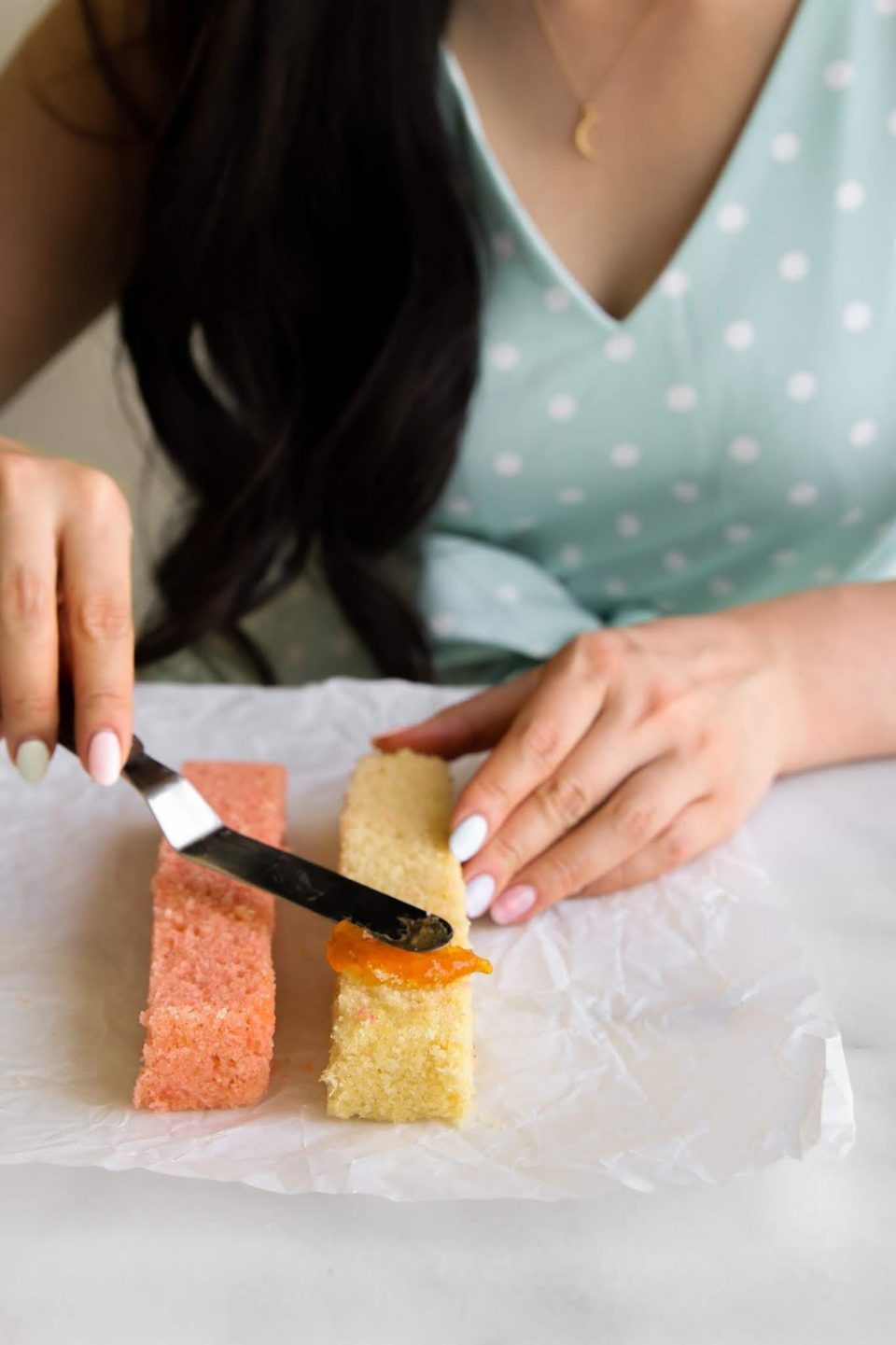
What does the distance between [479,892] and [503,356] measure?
1.85ft

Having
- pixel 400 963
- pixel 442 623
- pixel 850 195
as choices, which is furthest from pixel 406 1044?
pixel 850 195

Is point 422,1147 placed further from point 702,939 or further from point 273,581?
point 273,581

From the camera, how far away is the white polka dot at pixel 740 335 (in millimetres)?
1100

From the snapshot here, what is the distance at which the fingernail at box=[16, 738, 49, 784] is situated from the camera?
0.67m

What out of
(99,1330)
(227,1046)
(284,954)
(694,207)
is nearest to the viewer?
(99,1330)

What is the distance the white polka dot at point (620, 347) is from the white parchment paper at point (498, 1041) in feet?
1.59

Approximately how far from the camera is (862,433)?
1127 millimetres

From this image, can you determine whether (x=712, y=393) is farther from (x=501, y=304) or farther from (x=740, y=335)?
(x=501, y=304)

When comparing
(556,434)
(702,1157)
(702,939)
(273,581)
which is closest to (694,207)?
(556,434)

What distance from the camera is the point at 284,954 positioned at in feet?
2.44

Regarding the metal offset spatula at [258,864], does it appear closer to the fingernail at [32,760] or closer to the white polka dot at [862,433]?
the fingernail at [32,760]

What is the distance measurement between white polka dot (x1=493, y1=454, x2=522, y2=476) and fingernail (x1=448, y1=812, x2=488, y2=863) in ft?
1.64

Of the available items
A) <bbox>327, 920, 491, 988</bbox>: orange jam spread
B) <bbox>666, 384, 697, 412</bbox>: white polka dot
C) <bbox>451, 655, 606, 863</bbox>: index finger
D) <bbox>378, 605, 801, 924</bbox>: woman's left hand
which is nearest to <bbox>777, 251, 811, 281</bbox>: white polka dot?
<bbox>666, 384, 697, 412</bbox>: white polka dot

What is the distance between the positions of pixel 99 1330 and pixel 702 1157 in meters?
0.27
